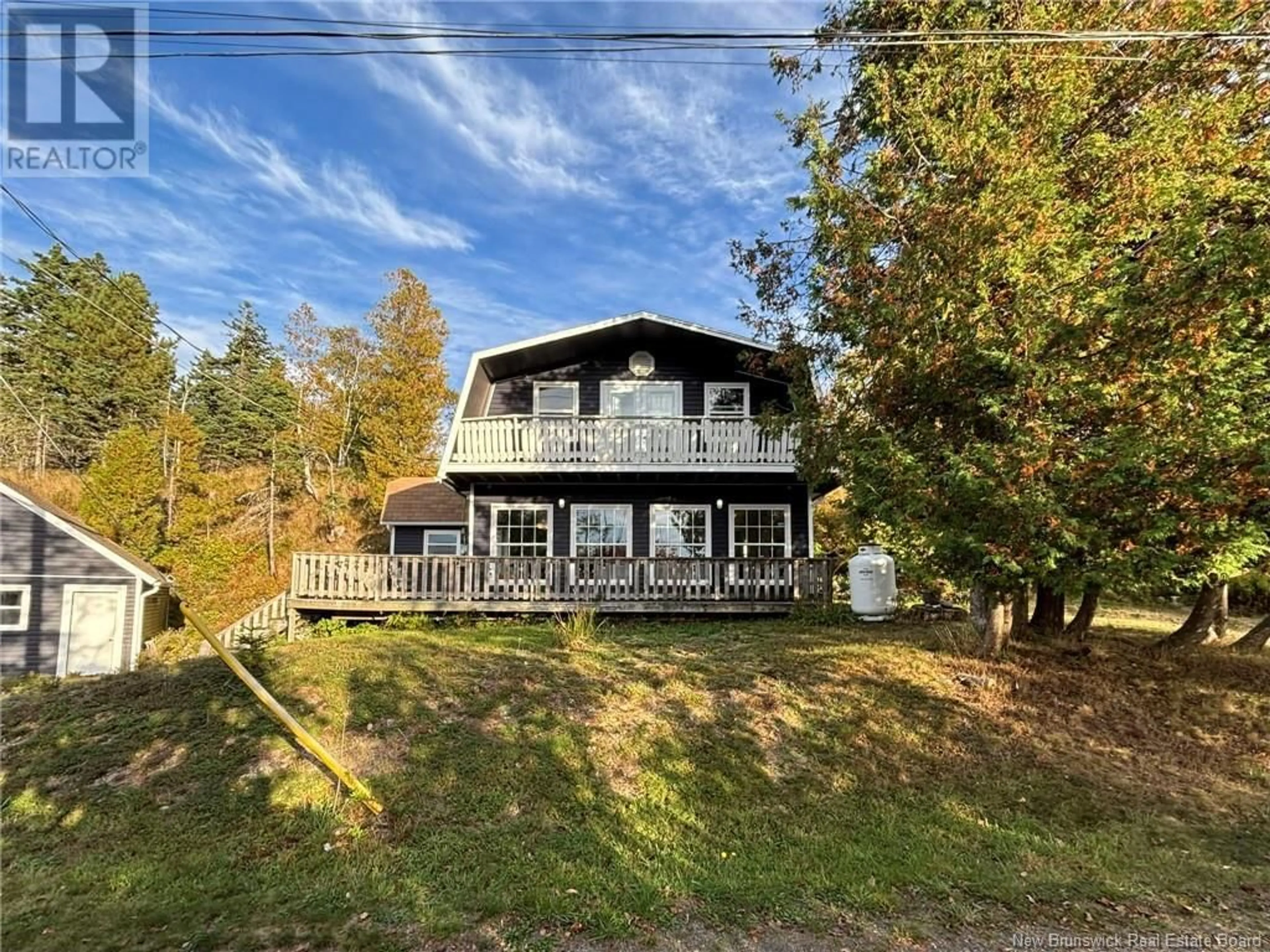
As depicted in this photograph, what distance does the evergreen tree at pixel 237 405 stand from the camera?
3028cm

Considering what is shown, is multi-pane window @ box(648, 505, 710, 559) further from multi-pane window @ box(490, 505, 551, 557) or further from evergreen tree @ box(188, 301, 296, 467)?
evergreen tree @ box(188, 301, 296, 467)

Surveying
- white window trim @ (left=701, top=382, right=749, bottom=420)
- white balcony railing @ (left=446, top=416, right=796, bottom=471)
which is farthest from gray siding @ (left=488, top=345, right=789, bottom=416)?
white balcony railing @ (left=446, top=416, right=796, bottom=471)

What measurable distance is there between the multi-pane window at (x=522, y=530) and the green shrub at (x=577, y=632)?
15.0ft

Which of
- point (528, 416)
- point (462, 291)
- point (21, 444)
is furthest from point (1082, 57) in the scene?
point (21, 444)

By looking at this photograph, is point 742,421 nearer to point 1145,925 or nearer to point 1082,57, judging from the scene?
point 1082,57

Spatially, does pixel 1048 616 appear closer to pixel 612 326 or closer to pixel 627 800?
pixel 627 800

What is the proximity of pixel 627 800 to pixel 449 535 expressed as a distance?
1468cm

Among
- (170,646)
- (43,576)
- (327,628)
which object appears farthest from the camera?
(170,646)

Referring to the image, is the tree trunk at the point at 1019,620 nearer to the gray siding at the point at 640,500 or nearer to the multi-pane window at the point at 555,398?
the gray siding at the point at 640,500

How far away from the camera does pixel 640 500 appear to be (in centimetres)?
1507

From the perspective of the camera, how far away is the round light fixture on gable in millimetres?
15367

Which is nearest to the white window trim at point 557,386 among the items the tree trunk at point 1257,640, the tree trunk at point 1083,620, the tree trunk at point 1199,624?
the tree trunk at point 1083,620

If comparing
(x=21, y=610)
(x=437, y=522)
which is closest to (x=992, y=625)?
(x=437, y=522)
